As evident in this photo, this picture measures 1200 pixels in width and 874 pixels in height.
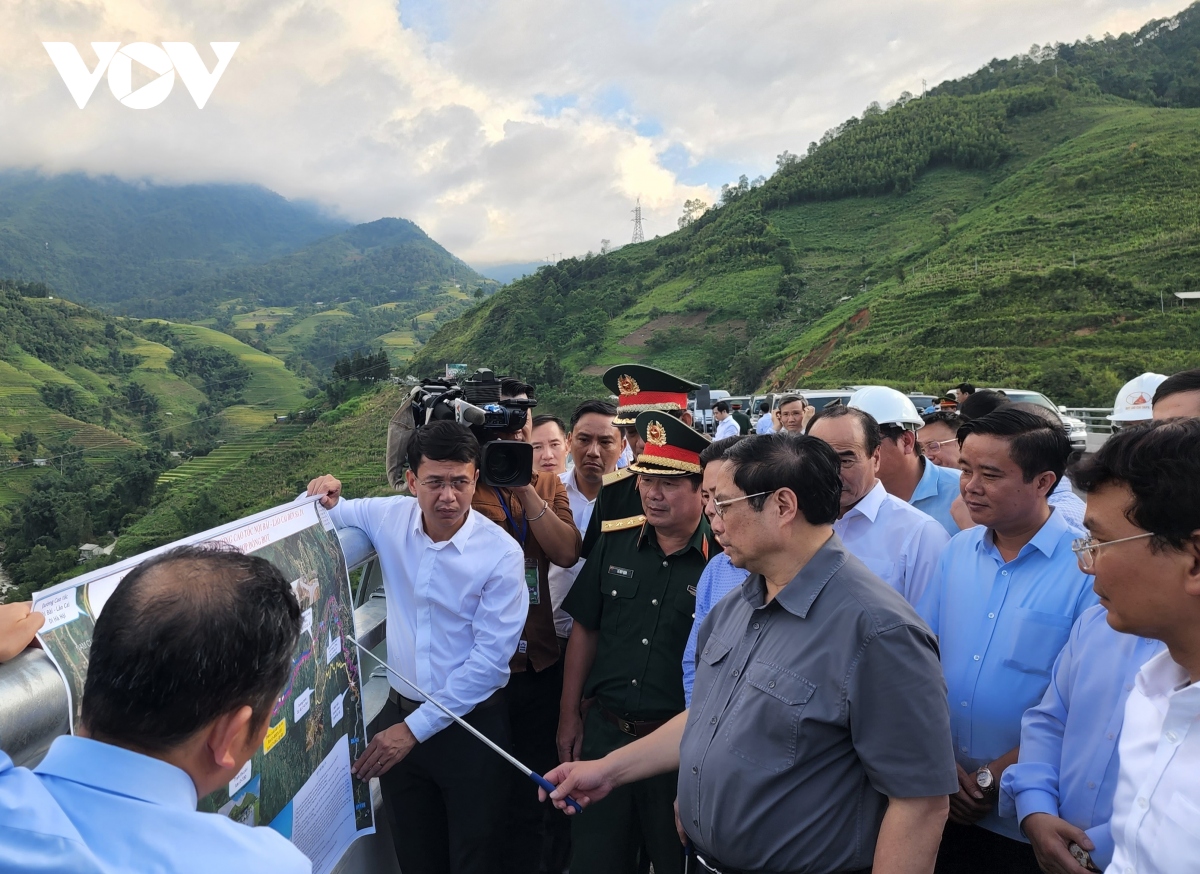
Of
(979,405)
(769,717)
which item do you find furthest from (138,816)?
(979,405)

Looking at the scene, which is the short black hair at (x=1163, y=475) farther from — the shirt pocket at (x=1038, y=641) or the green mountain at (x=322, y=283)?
the green mountain at (x=322, y=283)

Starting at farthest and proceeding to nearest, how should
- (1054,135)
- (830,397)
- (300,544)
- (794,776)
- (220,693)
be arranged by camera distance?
Answer: (1054,135) → (830,397) → (300,544) → (794,776) → (220,693)

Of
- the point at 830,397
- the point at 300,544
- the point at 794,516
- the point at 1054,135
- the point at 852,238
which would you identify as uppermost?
the point at 1054,135

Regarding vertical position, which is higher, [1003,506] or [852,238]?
[852,238]

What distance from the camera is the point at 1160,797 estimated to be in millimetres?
1280

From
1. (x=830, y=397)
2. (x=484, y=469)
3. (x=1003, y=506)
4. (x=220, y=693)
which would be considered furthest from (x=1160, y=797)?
(x=830, y=397)

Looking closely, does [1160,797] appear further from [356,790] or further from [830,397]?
[830,397]

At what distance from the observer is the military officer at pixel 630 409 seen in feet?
10.3

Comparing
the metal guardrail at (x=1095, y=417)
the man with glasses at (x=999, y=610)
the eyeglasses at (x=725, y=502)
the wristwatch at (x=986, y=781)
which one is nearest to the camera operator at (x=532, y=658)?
the eyeglasses at (x=725, y=502)

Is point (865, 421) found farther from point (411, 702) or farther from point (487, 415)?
point (411, 702)

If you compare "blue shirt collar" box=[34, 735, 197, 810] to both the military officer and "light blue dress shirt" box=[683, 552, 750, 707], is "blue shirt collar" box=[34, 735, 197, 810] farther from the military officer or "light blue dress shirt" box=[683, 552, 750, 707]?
the military officer

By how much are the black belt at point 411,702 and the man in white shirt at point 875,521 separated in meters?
1.43

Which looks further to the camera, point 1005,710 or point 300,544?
point 1005,710

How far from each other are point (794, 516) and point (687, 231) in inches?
3275
